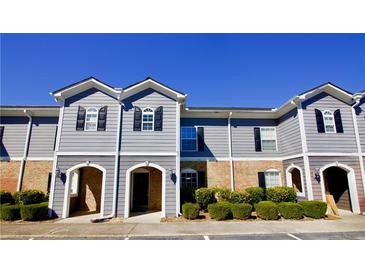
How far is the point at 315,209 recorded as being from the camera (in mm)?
9469

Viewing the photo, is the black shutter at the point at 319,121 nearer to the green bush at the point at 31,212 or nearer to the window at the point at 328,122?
the window at the point at 328,122

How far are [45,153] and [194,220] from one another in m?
10.6

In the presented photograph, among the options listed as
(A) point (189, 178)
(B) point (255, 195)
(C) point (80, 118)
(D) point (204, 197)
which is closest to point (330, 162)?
(B) point (255, 195)

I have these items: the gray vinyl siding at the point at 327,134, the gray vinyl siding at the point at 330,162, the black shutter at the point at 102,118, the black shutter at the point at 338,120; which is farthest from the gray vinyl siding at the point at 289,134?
the black shutter at the point at 102,118

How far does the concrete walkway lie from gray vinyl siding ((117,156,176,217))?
1417 mm

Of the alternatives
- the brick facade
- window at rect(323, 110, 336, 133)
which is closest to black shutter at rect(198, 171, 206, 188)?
window at rect(323, 110, 336, 133)

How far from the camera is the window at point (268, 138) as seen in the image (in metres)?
13.7

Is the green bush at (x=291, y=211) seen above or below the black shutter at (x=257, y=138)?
below

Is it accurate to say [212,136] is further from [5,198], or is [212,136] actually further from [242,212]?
[5,198]

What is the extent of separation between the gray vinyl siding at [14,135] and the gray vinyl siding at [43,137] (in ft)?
1.84

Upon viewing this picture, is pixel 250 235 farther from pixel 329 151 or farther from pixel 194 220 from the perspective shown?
pixel 329 151

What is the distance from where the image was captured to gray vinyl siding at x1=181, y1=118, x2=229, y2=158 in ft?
43.7

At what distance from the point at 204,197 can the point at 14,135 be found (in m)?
13.0

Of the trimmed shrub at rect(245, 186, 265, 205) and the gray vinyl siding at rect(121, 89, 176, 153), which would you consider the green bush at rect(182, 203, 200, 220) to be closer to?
the gray vinyl siding at rect(121, 89, 176, 153)
